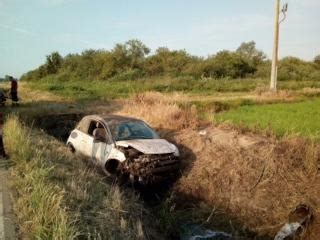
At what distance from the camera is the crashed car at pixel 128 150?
1073cm

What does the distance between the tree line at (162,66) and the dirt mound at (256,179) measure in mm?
45010

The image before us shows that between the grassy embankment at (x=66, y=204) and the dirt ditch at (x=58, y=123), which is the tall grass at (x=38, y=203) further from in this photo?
the dirt ditch at (x=58, y=123)

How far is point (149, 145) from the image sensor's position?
1125cm

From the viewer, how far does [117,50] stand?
75.4m

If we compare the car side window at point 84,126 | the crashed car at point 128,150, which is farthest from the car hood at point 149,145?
the car side window at point 84,126

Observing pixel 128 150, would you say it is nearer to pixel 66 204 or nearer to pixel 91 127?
pixel 91 127

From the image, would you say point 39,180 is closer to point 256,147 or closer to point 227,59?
point 256,147

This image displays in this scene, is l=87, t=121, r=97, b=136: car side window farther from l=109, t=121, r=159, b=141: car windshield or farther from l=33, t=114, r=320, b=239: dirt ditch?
l=33, t=114, r=320, b=239: dirt ditch

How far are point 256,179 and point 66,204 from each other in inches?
209

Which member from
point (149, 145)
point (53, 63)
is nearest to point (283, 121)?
point (149, 145)

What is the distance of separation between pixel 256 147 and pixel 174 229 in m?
3.57

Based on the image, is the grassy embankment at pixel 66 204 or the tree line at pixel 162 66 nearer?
the grassy embankment at pixel 66 204

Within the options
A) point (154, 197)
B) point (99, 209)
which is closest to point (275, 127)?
point (154, 197)

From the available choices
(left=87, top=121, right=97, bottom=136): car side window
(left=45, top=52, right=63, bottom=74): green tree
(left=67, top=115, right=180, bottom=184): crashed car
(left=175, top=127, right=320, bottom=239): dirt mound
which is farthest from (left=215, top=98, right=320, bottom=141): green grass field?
(left=45, top=52, right=63, bottom=74): green tree
